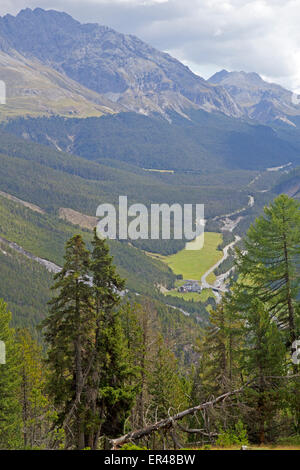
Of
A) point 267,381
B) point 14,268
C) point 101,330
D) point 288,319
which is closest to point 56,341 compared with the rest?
point 101,330

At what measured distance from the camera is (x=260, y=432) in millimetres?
23734

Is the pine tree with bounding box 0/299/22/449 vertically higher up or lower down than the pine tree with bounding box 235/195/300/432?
lower down

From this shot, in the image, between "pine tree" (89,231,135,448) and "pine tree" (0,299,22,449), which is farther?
"pine tree" (0,299,22,449)

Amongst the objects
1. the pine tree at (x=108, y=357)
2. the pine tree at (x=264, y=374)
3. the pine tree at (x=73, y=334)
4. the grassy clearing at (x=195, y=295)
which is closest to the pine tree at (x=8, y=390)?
the pine tree at (x=73, y=334)

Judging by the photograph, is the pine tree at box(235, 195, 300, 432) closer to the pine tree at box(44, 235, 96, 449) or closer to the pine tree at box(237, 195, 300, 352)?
the pine tree at box(237, 195, 300, 352)

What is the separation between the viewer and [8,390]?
35.7 m

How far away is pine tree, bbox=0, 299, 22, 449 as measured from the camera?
35.0 m

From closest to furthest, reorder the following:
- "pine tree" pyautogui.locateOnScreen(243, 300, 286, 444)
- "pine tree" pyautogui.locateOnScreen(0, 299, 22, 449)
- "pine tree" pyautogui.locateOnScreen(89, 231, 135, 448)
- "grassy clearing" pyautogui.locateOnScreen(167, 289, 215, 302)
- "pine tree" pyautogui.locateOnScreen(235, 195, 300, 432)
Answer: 1. "pine tree" pyautogui.locateOnScreen(243, 300, 286, 444)
2. "pine tree" pyautogui.locateOnScreen(89, 231, 135, 448)
3. "pine tree" pyautogui.locateOnScreen(235, 195, 300, 432)
4. "pine tree" pyautogui.locateOnScreen(0, 299, 22, 449)
5. "grassy clearing" pyautogui.locateOnScreen(167, 289, 215, 302)

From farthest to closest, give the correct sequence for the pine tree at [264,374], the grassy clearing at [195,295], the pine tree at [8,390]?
the grassy clearing at [195,295] < the pine tree at [8,390] < the pine tree at [264,374]

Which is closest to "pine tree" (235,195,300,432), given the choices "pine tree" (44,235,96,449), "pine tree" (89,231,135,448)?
"pine tree" (89,231,135,448)

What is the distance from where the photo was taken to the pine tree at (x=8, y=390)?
35031 mm

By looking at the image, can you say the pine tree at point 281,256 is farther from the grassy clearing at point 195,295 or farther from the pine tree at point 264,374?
the grassy clearing at point 195,295
